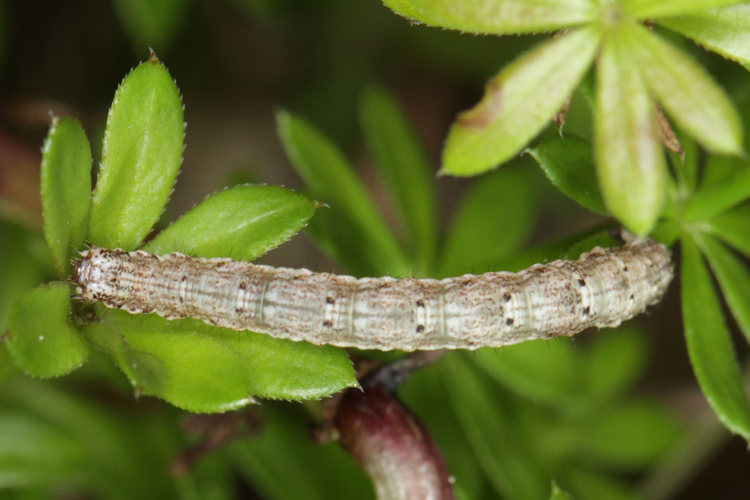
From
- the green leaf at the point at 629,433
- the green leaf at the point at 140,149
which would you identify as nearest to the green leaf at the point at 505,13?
the green leaf at the point at 140,149

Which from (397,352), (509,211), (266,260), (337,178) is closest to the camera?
(397,352)

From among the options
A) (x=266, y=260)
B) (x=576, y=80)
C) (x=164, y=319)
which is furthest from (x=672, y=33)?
(x=266, y=260)

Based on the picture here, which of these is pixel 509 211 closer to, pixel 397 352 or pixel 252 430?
pixel 397 352

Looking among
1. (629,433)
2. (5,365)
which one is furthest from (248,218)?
(629,433)

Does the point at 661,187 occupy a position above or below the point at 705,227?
below

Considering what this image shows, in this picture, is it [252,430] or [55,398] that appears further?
[55,398]

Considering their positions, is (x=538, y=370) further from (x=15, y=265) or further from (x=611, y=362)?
(x=15, y=265)

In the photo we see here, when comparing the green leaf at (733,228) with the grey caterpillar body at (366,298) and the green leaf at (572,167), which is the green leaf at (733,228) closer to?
the grey caterpillar body at (366,298)
